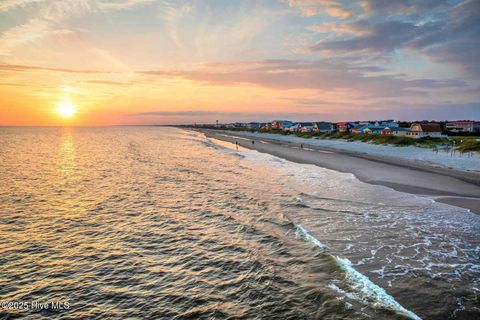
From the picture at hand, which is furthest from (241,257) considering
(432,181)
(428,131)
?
(428,131)

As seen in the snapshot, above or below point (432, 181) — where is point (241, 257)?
below

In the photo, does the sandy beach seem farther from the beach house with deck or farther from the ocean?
the beach house with deck

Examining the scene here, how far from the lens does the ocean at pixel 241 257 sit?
26.9ft

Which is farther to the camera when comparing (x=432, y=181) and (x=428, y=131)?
(x=428, y=131)

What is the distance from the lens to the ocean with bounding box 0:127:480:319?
8188 mm

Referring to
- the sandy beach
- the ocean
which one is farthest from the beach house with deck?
the ocean

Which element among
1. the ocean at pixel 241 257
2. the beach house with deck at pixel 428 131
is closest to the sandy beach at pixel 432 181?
the ocean at pixel 241 257

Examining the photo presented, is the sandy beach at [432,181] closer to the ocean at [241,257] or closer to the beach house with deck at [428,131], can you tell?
the ocean at [241,257]

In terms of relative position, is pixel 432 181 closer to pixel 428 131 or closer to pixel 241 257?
pixel 241 257

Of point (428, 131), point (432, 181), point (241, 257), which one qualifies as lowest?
point (241, 257)

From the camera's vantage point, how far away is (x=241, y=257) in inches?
449

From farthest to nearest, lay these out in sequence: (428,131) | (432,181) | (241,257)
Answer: (428,131) → (432,181) → (241,257)

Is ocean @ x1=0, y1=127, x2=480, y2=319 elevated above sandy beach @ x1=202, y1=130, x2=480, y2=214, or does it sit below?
below

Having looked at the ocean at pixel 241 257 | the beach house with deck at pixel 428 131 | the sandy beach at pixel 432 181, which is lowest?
the ocean at pixel 241 257
